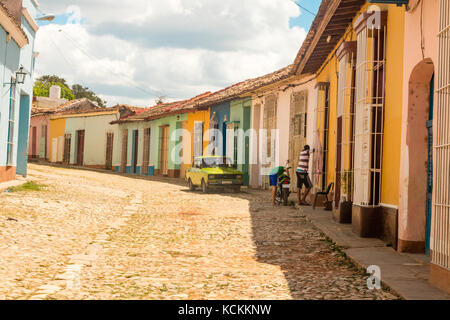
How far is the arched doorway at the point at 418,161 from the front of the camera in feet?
20.4

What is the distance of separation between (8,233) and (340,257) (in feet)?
14.7

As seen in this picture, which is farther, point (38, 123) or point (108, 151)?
point (38, 123)

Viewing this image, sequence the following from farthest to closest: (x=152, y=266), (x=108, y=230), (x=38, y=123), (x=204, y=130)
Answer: (x=38, y=123), (x=204, y=130), (x=108, y=230), (x=152, y=266)

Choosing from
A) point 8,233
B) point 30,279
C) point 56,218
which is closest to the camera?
point 30,279

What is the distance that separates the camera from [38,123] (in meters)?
39.0

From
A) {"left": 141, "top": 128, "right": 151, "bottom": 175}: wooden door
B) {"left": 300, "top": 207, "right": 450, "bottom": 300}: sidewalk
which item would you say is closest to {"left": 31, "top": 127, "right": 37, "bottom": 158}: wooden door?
{"left": 141, "top": 128, "right": 151, "bottom": 175}: wooden door

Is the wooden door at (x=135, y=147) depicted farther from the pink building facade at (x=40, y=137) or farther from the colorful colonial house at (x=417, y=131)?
the colorful colonial house at (x=417, y=131)

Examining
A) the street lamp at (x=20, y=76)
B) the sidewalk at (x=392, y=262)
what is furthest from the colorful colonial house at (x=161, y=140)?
the sidewalk at (x=392, y=262)

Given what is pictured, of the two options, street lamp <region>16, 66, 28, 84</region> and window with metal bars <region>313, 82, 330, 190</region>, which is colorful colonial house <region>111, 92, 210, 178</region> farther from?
window with metal bars <region>313, 82, 330, 190</region>

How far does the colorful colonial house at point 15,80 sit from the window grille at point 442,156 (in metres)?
9.28

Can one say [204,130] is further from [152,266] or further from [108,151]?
[152,266]

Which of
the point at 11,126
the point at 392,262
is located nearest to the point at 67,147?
the point at 11,126

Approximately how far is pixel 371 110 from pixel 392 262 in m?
2.72
